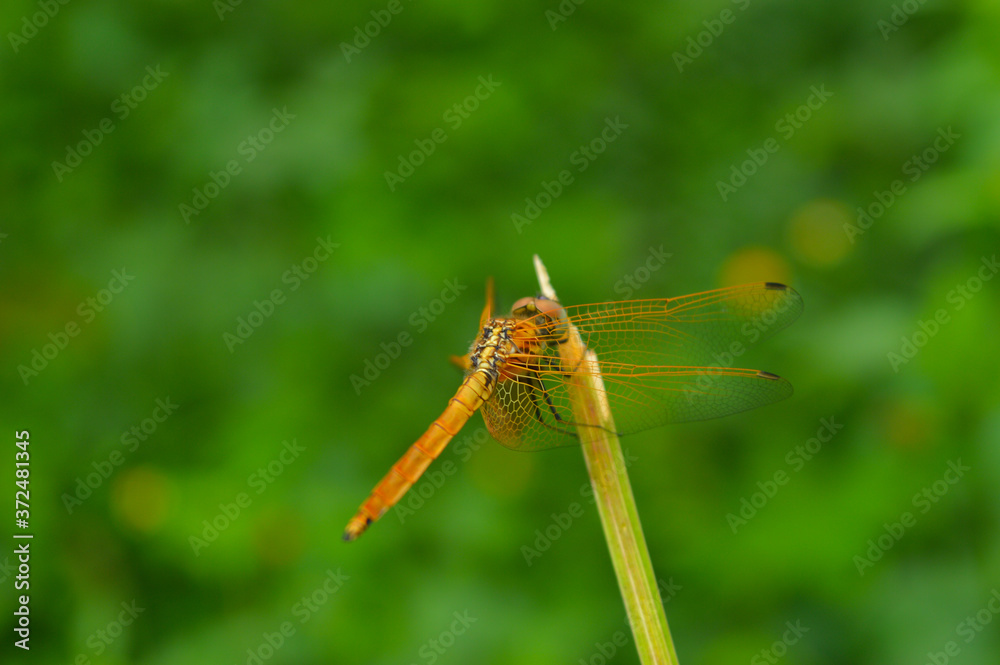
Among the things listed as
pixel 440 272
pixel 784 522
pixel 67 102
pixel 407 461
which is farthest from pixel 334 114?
pixel 784 522

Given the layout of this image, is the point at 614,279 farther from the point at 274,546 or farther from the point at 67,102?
the point at 67,102
